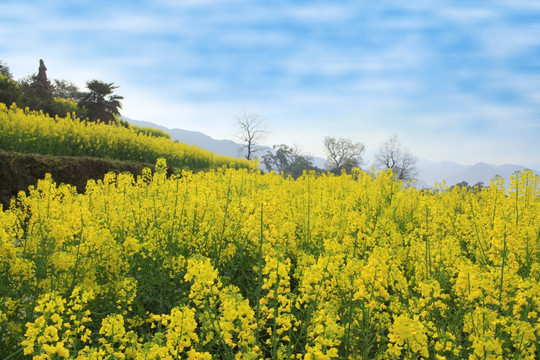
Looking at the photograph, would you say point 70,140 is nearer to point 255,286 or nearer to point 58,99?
point 255,286

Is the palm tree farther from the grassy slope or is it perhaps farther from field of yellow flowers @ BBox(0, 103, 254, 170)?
the grassy slope

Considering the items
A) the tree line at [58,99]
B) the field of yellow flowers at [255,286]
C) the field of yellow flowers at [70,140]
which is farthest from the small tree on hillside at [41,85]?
the field of yellow flowers at [255,286]

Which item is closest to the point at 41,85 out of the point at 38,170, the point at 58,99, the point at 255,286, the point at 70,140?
the point at 58,99

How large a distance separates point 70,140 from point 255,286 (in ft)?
41.5

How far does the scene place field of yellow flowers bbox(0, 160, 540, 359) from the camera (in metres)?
→ 2.15

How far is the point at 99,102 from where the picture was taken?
1063 inches

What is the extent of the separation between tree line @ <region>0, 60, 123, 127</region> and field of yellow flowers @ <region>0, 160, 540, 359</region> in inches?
723

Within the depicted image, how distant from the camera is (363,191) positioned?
7582 mm

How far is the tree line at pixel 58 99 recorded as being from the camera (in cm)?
1995

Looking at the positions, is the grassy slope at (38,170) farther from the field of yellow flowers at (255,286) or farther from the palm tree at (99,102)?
the palm tree at (99,102)

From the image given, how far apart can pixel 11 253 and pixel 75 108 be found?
26.5 metres

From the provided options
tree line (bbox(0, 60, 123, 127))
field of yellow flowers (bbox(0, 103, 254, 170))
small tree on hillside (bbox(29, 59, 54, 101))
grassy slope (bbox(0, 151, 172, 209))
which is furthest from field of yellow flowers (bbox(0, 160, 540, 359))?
small tree on hillside (bbox(29, 59, 54, 101))

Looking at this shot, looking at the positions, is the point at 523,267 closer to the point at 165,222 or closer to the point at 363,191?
the point at 363,191

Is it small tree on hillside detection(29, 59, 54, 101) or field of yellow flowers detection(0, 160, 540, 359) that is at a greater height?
small tree on hillside detection(29, 59, 54, 101)
